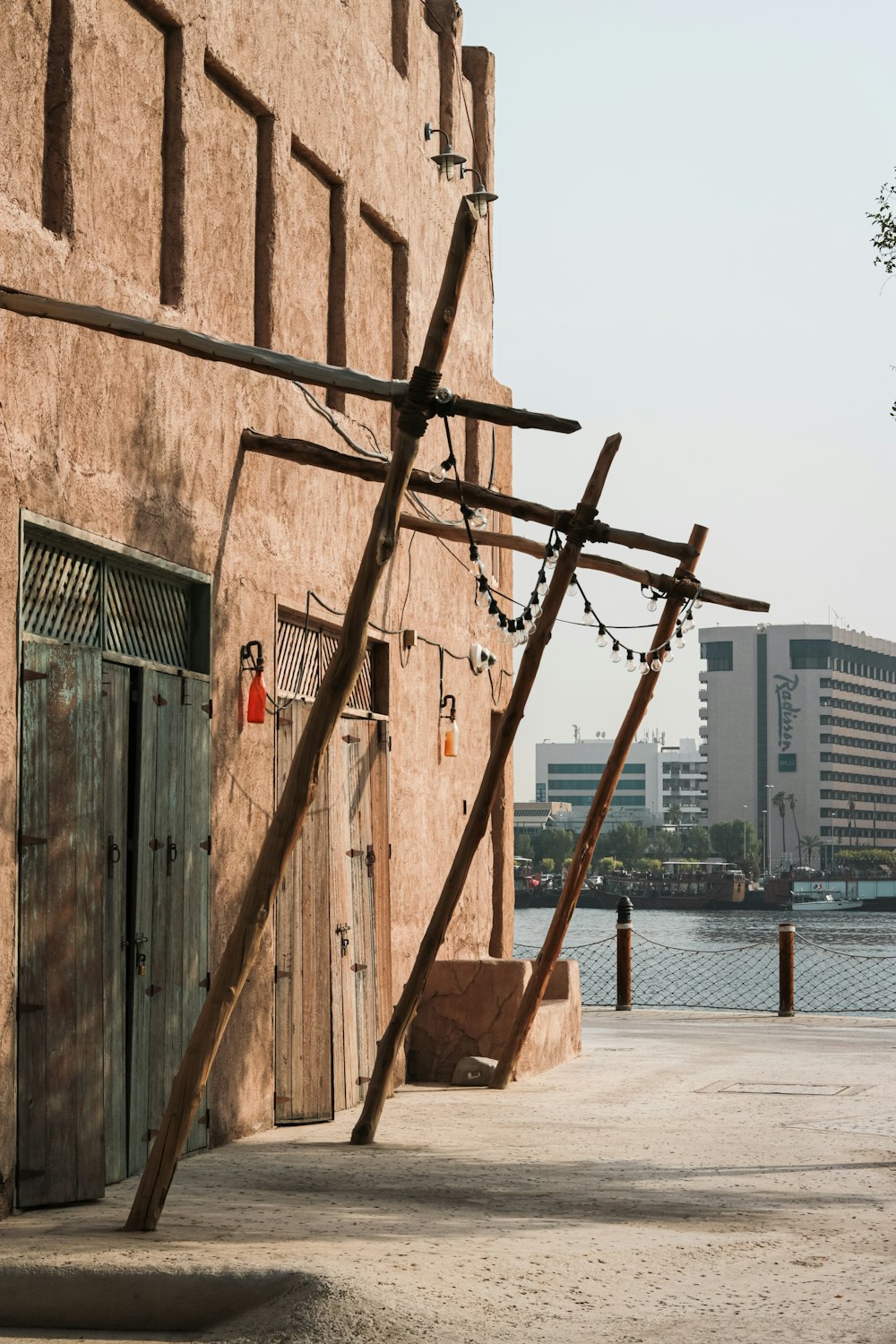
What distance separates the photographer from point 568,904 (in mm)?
13094

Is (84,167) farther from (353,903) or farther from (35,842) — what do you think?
(353,903)

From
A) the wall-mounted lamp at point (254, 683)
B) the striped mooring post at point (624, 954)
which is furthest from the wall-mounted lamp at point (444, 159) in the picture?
the striped mooring post at point (624, 954)

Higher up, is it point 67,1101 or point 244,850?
point 244,850

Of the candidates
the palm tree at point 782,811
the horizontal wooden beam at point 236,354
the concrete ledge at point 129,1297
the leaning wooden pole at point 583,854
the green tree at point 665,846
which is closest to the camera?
the concrete ledge at point 129,1297

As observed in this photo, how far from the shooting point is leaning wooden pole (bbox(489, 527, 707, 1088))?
1266 cm

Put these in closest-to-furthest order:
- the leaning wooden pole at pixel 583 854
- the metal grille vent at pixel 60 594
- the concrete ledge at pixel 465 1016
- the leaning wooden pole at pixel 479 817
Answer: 1. the metal grille vent at pixel 60 594
2. the leaning wooden pole at pixel 479 817
3. the leaning wooden pole at pixel 583 854
4. the concrete ledge at pixel 465 1016

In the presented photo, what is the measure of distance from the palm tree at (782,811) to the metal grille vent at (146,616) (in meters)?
161

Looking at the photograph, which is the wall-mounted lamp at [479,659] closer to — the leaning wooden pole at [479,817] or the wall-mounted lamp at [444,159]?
the leaning wooden pole at [479,817]

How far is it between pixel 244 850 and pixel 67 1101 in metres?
2.57

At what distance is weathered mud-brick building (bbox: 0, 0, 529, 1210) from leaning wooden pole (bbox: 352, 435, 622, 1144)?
665 mm

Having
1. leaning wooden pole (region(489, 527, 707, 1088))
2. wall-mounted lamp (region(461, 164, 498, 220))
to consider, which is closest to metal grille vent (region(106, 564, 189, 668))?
wall-mounted lamp (region(461, 164, 498, 220))

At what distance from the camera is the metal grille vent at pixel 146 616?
8.95m

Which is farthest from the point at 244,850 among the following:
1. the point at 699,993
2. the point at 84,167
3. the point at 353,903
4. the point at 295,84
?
the point at 699,993

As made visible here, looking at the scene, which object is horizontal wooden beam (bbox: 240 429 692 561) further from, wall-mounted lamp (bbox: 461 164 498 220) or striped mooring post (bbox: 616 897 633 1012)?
striped mooring post (bbox: 616 897 633 1012)
